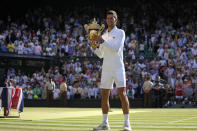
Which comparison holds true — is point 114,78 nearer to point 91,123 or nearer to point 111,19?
point 111,19

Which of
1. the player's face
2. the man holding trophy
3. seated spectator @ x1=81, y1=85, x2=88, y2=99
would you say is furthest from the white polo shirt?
seated spectator @ x1=81, y1=85, x2=88, y2=99

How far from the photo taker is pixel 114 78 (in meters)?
8.05

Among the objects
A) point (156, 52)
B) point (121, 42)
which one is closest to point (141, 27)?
point (156, 52)

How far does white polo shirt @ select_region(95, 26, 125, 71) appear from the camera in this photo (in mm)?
7984

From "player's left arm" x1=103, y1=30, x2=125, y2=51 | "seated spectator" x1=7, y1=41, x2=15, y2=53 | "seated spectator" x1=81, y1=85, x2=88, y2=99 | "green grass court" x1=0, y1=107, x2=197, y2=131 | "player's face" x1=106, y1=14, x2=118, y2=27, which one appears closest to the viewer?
"player's left arm" x1=103, y1=30, x2=125, y2=51

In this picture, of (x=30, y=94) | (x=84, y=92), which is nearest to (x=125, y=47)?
(x=84, y=92)

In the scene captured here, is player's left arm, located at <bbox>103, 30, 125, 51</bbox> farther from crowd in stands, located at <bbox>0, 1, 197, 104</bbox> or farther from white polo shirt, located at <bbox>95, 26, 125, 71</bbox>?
crowd in stands, located at <bbox>0, 1, 197, 104</bbox>

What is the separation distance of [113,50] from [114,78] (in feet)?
1.72

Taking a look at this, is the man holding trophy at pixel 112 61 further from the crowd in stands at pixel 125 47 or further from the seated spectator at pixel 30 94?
the seated spectator at pixel 30 94

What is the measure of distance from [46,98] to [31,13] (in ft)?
39.5

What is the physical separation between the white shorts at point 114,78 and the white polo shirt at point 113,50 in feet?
0.25

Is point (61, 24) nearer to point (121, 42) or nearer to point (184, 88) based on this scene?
point (184, 88)

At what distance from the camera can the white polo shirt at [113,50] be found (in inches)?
314

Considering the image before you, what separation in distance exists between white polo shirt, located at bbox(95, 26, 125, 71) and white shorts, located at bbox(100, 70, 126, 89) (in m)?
0.08
